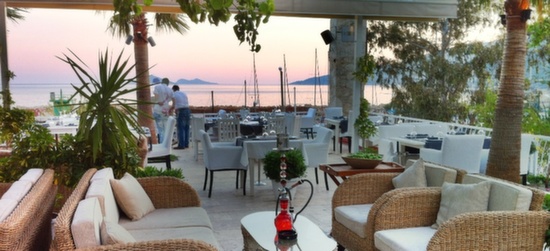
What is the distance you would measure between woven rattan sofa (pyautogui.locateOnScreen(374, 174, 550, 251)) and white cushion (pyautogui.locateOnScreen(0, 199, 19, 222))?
7.17 feet

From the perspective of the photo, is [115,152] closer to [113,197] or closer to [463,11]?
[113,197]

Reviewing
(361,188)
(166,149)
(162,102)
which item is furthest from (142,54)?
(361,188)

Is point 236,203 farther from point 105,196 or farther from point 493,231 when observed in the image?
point 493,231

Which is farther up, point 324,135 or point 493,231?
point 324,135

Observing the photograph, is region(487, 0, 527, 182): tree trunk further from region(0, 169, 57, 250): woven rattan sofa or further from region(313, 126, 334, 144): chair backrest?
region(0, 169, 57, 250): woven rattan sofa

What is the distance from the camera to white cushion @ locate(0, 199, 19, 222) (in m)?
2.25

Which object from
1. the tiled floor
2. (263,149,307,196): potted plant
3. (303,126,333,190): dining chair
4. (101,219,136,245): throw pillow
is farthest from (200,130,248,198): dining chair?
(101,219,136,245): throw pillow

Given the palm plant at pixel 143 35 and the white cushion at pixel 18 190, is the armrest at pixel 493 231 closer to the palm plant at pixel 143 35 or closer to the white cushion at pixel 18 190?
the white cushion at pixel 18 190

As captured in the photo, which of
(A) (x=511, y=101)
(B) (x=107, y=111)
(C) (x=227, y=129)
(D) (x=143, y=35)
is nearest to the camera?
(B) (x=107, y=111)

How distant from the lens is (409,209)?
3.25m

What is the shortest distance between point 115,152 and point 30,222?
6.13 ft

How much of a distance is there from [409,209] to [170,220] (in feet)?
5.64

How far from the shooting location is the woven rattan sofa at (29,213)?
6.80 feet

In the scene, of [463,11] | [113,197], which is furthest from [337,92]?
[113,197]
